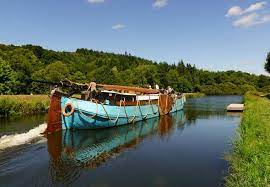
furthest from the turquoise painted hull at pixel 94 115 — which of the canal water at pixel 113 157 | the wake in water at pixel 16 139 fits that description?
the wake in water at pixel 16 139

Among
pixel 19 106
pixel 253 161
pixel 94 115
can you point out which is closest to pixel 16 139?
pixel 94 115

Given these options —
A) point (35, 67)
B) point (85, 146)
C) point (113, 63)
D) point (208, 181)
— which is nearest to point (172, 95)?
point (85, 146)

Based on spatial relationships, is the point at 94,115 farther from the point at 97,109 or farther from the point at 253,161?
the point at 253,161

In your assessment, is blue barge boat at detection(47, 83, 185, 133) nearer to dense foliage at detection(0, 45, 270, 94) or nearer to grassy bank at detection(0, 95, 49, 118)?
dense foliage at detection(0, 45, 270, 94)

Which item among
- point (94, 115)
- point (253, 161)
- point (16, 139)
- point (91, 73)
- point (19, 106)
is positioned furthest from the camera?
point (91, 73)

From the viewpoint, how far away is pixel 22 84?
224 ft

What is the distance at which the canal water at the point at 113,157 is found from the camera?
1479cm

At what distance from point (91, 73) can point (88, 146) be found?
301 feet

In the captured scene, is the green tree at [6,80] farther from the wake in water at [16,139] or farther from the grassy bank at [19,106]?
the wake in water at [16,139]

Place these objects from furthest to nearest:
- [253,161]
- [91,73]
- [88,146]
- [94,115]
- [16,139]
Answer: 1. [91,73]
2. [94,115]
3. [88,146]
4. [16,139]
5. [253,161]

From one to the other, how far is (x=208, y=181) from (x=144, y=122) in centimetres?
2183

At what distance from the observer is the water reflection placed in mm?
16595

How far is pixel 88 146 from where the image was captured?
2262 centimetres

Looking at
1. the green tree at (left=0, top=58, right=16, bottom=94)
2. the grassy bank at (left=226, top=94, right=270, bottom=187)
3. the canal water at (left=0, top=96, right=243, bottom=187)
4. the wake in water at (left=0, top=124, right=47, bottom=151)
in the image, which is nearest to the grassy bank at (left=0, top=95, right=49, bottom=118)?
the canal water at (left=0, top=96, right=243, bottom=187)
